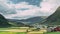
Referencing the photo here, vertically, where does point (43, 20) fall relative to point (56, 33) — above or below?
above

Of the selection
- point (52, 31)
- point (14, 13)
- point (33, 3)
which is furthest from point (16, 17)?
point (52, 31)

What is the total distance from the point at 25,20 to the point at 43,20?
0.25 m

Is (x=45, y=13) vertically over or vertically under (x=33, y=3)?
under

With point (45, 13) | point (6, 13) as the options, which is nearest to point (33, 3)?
point (45, 13)

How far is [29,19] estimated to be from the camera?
100 inches

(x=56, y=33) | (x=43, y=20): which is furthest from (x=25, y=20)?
(x=56, y=33)

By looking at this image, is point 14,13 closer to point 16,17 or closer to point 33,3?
point 16,17

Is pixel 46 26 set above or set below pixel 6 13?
below

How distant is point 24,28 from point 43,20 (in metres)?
0.29

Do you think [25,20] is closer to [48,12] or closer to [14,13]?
[14,13]

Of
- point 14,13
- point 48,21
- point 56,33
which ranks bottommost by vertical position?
point 56,33

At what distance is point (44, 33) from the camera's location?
98.1 inches

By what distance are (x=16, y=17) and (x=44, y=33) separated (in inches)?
17.5

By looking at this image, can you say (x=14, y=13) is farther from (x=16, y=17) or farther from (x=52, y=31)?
(x=52, y=31)
